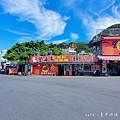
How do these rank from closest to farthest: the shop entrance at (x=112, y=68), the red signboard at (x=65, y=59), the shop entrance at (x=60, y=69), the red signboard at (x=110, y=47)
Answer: the red signboard at (x=110, y=47) → the red signboard at (x=65, y=59) → the shop entrance at (x=112, y=68) → the shop entrance at (x=60, y=69)

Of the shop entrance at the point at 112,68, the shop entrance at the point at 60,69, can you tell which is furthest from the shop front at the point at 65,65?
the shop entrance at the point at 112,68

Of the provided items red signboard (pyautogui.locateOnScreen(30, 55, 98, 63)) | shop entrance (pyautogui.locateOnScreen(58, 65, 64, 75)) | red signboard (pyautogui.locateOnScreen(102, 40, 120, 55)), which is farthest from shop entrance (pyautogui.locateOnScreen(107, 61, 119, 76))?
shop entrance (pyautogui.locateOnScreen(58, 65, 64, 75))

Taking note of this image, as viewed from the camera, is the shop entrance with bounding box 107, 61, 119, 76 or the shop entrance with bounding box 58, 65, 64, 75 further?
the shop entrance with bounding box 58, 65, 64, 75

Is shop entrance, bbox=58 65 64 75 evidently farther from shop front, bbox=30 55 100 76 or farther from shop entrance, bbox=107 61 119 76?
shop entrance, bbox=107 61 119 76

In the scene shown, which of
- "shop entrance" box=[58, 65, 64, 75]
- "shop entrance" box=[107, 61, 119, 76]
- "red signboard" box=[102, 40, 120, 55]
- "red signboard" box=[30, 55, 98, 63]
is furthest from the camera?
"shop entrance" box=[58, 65, 64, 75]

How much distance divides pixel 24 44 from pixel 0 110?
3271 cm

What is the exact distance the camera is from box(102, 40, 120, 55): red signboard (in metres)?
29.4

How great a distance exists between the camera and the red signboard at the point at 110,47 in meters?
29.4

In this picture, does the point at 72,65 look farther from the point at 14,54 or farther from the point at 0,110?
the point at 0,110

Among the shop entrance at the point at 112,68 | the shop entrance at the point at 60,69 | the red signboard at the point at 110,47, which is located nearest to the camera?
the red signboard at the point at 110,47

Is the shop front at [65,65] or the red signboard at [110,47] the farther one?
the shop front at [65,65]

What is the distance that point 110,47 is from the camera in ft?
96.7

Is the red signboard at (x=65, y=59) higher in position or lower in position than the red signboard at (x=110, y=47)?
lower

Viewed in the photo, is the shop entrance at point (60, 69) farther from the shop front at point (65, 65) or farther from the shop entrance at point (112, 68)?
the shop entrance at point (112, 68)
